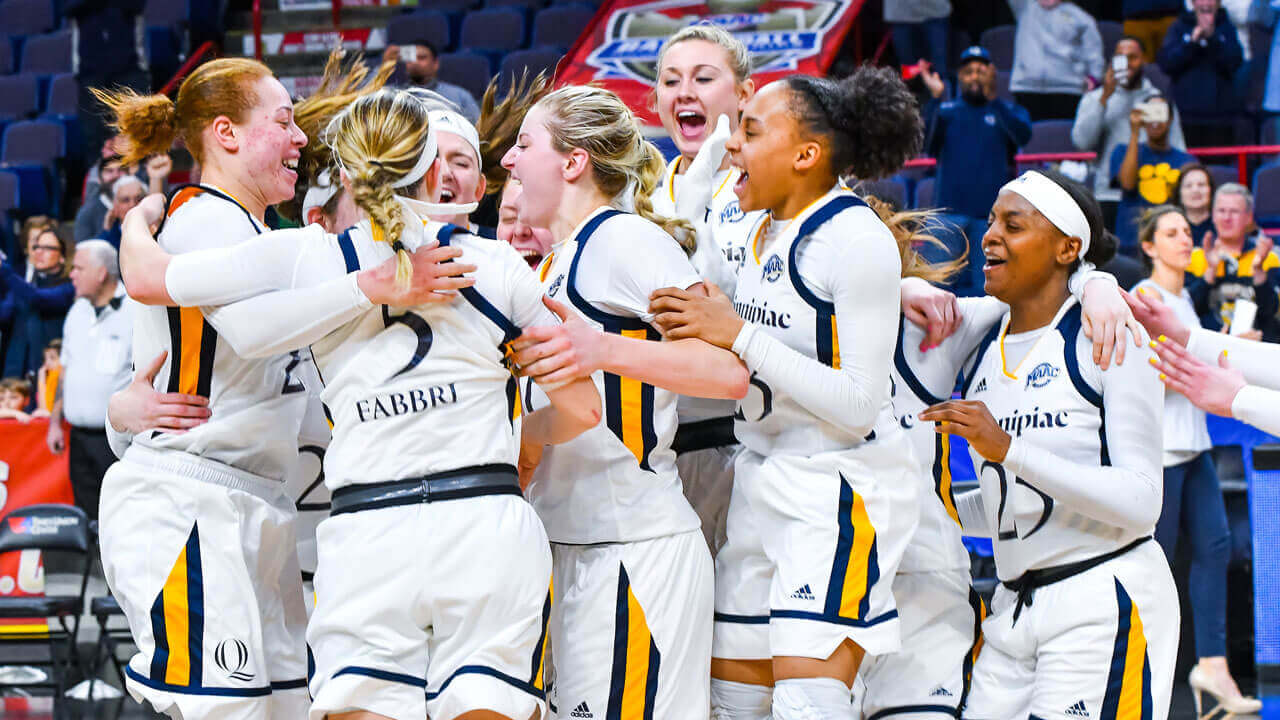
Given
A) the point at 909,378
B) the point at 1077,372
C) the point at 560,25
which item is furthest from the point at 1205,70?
the point at 1077,372

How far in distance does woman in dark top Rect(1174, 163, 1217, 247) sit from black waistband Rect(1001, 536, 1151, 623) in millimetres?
5623

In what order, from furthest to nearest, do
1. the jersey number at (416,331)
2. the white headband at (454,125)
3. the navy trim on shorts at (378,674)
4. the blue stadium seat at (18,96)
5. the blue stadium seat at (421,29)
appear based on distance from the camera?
the blue stadium seat at (18,96) < the blue stadium seat at (421,29) < the white headband at (454,125) < the jersey number at (416,331) < the navy trim on shorts at (378,674)

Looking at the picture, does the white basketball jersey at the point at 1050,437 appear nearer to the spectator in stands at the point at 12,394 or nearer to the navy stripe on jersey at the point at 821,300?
the navy stripe on jersey at the point at 821,300

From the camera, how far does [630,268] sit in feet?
12.1

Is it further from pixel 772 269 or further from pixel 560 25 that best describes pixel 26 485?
pixel 560 25

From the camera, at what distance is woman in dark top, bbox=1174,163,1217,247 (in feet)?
29.7

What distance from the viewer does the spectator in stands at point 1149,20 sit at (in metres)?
13.3

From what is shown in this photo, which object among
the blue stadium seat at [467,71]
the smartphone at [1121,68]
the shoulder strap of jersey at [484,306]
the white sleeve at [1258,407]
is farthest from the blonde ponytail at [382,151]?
the blue stadium seat at [467,71]

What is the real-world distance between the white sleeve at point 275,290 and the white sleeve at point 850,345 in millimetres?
1066

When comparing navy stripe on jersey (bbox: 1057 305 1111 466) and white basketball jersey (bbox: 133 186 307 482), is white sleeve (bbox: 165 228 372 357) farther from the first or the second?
navy stripe on jersey (bbox: 1057 305 1111 466)

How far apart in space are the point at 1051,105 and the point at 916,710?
353 inches

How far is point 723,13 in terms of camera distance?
1334 centimetres

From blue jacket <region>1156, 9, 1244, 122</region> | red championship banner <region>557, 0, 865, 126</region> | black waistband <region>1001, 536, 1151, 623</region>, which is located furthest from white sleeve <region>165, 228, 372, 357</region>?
blue jacket <region>1156, 9, 1244, 122</region>

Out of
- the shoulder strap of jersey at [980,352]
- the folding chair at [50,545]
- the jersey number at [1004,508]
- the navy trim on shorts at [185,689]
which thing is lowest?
the folding chair at [50,545]
